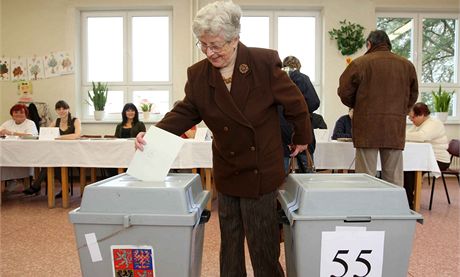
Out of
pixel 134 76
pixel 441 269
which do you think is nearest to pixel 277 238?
pixel 441 269

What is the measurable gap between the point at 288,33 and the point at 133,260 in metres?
5.22

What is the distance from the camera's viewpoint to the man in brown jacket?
2617 millimetres

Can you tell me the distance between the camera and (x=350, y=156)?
350 centimetres

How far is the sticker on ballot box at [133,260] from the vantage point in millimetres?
1199

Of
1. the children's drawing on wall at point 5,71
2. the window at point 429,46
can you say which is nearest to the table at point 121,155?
the children's drawing on wall at point 5,71

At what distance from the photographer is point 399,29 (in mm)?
5875

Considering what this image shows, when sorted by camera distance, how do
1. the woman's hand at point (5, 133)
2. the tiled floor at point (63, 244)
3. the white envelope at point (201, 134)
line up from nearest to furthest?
the tiled floor at point (63, 244) → the white envelope at point (201, 134) → the woman's hand at point (5, 133)

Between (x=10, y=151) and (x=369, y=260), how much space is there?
350cm

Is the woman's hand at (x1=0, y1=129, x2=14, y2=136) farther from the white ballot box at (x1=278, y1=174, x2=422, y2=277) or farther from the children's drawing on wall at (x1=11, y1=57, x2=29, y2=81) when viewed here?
the white ballot box at (x1=278, y1=174, x2=422, y2=277)

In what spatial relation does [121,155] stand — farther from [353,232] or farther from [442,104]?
[442,104]

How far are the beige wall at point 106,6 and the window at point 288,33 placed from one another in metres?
0.17

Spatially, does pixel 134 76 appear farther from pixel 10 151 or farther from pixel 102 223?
pixel 102 223

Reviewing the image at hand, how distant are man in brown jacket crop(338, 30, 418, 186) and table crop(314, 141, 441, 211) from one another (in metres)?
0.74

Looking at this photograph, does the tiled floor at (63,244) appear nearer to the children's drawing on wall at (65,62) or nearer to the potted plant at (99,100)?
the potted plant at (99,100)
